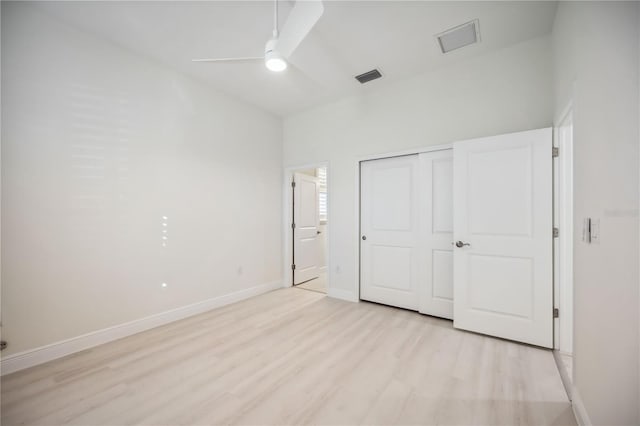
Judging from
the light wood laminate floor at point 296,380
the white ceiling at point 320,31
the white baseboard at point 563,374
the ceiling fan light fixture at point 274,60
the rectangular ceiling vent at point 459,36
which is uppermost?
the rectangular ceiling vent at point 459,36

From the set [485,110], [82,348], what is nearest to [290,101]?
[485,110]

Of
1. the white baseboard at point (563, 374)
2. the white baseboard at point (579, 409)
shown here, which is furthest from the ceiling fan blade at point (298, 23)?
the white baseboard at point (563, 374)

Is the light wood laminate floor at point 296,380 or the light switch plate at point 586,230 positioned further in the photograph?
the light wood laminate floor at point 296,380

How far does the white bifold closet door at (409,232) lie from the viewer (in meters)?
3.06

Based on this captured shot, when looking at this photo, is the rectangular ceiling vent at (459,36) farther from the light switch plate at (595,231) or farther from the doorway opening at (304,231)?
the doorway opening at (304,231)

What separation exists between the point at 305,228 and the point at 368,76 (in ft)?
8.81

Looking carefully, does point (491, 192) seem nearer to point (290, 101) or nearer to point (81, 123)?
point (290, 101)

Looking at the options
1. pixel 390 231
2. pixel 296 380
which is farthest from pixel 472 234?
pixel 296 380

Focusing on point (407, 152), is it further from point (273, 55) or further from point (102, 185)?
point (102, 185)

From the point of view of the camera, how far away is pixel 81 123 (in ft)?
7.80

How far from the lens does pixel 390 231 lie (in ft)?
11.4

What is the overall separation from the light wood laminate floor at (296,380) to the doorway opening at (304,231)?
1712 mm

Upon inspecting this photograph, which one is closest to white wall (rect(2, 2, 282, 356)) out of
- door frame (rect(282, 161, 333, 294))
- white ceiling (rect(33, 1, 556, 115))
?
white ceiling (rect(33, 1, 556, 115))

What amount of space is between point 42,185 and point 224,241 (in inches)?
73.0
